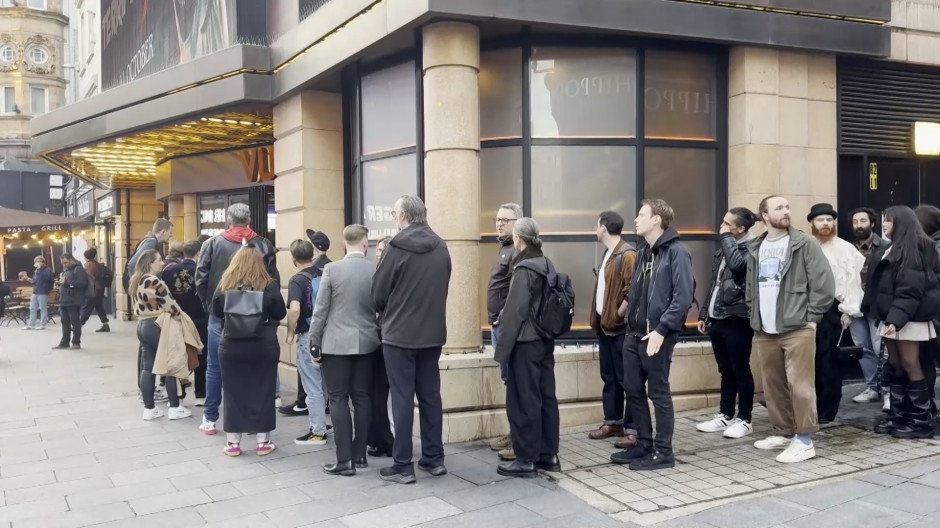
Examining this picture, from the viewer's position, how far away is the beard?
7.14 metres

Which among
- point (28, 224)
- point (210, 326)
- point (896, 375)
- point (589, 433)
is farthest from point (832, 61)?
point (28, 224)

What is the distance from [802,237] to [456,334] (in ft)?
9.97

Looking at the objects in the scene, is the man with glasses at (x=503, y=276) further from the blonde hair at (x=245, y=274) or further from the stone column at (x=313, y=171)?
the stone column at (x=313, y=171)

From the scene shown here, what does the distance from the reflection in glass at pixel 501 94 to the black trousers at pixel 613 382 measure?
7.61 ft

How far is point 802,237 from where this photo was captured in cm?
596

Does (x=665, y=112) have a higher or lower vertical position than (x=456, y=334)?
higher

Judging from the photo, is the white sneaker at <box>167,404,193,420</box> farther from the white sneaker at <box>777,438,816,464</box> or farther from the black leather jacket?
the white sneaker at <box>777,438,816,464</box>

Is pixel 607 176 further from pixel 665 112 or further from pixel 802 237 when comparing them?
pixel 802 237

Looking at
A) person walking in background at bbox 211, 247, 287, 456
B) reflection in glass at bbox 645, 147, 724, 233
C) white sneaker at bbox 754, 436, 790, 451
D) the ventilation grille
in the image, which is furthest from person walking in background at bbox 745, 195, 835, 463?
person walking in background at bbox 211, 247, 287, 456

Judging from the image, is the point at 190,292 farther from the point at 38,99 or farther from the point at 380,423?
the point at 38,99

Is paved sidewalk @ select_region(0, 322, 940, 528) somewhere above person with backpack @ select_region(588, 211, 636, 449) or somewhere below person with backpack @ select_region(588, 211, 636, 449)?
below

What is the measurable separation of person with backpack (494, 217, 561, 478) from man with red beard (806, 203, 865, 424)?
2961mm

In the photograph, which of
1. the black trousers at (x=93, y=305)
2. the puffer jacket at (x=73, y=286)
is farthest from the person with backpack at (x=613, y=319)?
the black trousers at (x=93, y=305)

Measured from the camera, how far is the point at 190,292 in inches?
336
